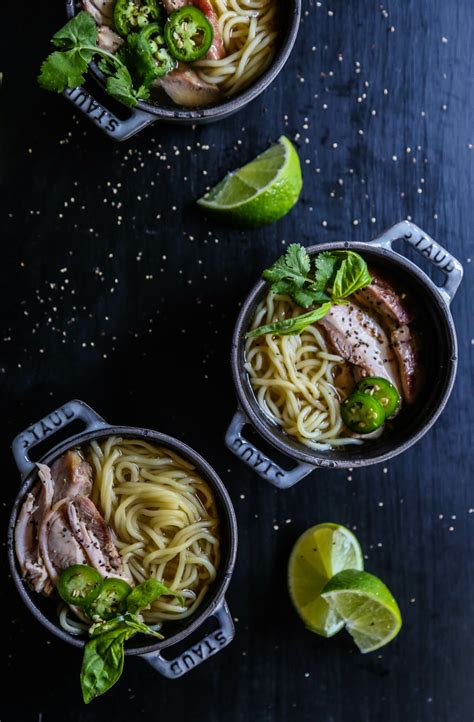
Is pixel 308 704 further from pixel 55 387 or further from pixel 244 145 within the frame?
pixel 244 145

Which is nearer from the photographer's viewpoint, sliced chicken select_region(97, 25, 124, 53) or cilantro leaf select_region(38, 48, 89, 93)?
cilantro leaf select_region(38, 48, 89, 93)

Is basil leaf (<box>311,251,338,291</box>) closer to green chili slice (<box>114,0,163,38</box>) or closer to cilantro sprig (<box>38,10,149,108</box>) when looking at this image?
cilantro sprig (<box>38,10,149,108</box>)

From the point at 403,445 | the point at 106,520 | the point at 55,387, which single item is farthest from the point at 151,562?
the point at 403,445

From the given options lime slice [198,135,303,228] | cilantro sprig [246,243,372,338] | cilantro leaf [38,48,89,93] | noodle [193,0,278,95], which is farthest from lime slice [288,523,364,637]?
cilantro leaf [38,48,89,93]

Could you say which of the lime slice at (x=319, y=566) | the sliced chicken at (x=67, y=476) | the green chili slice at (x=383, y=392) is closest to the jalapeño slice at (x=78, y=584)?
the sliced chicken at (x=67, y=476)

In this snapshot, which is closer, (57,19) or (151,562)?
(151,562)

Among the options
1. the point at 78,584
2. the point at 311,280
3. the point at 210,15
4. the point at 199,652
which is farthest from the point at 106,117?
the point at 199,652
